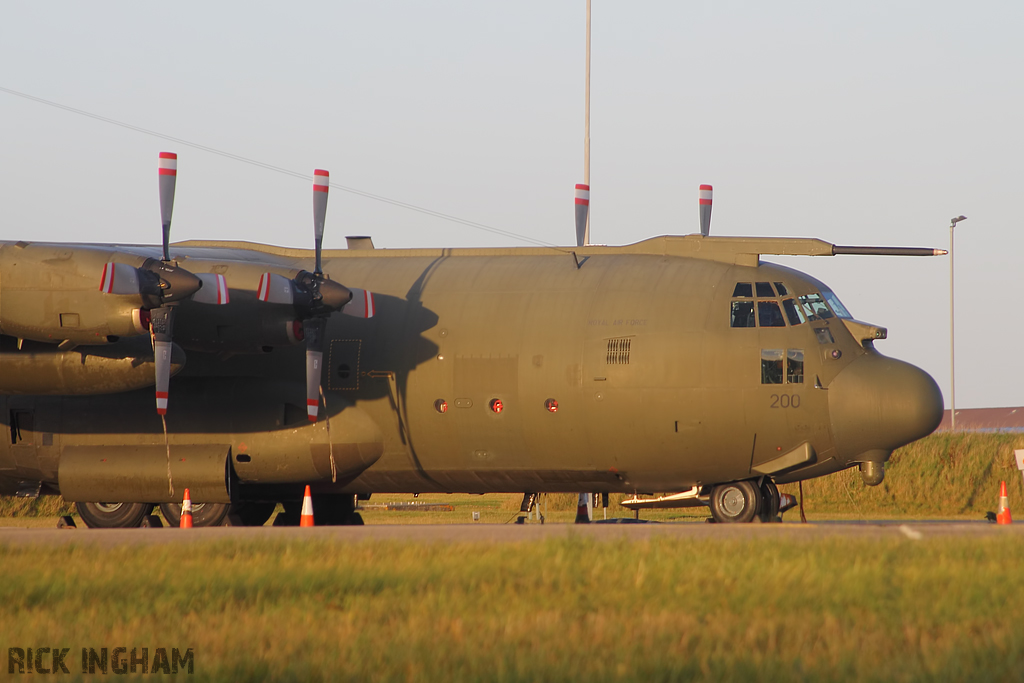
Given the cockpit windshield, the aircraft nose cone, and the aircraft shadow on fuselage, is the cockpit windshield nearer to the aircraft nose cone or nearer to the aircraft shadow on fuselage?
the aircraft nose cone

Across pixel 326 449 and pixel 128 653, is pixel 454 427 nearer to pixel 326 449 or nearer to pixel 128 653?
pixel 326 449

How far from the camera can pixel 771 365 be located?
1895 centimetres

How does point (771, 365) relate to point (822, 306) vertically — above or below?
below

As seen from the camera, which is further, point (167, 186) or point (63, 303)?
point (167, 186)

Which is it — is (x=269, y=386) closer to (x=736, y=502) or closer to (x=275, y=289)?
(x=275, y=289)

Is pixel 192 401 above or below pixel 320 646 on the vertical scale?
above

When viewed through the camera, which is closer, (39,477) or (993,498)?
(39,477)

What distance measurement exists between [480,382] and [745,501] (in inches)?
205

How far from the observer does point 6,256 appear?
18.3 metres

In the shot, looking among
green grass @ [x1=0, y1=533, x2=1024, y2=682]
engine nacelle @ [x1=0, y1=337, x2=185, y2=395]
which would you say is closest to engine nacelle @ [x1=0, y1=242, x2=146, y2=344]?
engine nacelle @ [x1=0, y1=337, x2=185, y2=395]

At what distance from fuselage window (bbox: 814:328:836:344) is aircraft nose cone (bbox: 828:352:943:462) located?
0.57m

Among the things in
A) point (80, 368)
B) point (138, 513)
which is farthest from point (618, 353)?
point (138, 513)

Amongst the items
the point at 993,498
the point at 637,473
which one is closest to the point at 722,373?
the point at 637,473

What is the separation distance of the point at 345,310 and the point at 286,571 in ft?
29.0
